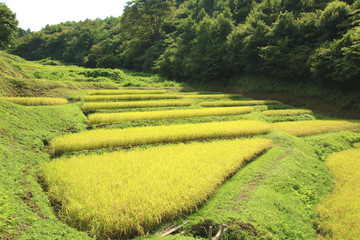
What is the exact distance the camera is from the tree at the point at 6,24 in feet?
75.6

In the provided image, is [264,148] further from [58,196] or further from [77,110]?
[77,110]

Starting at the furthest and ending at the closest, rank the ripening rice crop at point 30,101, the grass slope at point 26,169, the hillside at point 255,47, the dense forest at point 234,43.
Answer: the dense forest at point 234,43 < the hillside at point 255,47 < the ripening rice crop at point 30,101 < the grass slope at point 26,169

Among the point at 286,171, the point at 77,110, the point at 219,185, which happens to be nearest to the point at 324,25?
the point at 286,171

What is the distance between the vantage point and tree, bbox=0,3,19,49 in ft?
75.6

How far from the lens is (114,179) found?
614cm

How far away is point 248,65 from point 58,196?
26040 mm

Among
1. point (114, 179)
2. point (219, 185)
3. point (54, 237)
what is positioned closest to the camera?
point (54, 237)

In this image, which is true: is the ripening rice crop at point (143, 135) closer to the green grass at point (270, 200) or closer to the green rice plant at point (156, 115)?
the green rice plant at point (156, 115)

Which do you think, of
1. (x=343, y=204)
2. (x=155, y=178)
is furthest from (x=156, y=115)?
(x=343, y=204)

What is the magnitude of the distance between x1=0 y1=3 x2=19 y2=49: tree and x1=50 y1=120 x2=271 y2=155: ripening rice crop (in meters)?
21.8

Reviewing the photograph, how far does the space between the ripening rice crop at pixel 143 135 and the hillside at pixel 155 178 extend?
1.8 inches

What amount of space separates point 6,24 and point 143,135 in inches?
988

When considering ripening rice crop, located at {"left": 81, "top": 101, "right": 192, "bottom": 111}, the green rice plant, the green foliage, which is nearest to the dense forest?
the green foliage

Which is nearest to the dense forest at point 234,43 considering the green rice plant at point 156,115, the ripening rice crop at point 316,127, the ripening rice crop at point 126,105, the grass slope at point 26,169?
the ripening rice crop at point 316,127
